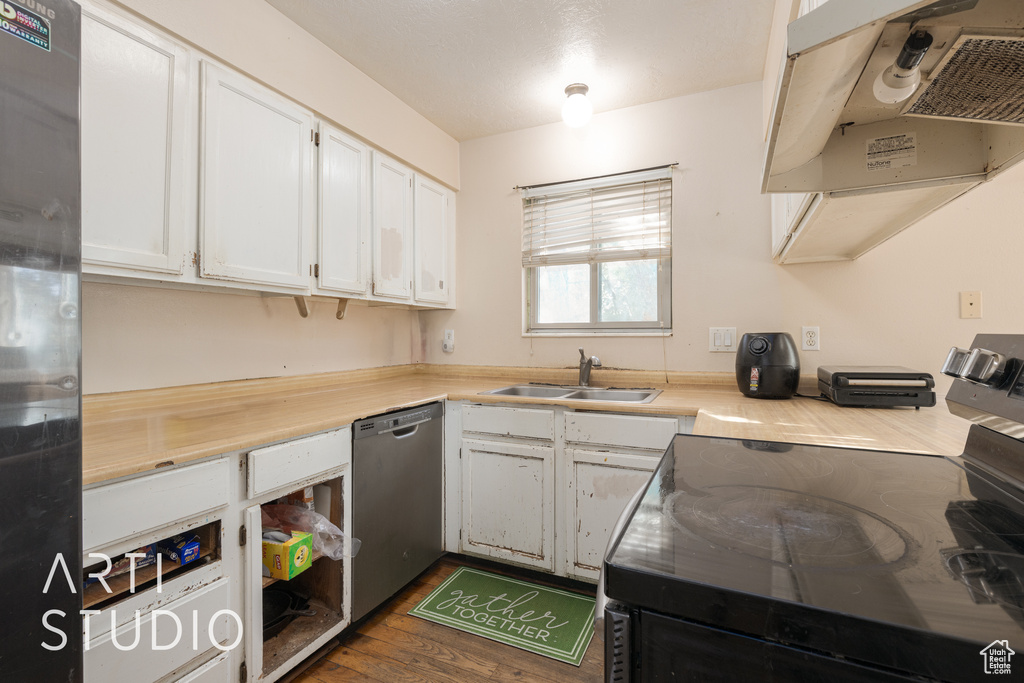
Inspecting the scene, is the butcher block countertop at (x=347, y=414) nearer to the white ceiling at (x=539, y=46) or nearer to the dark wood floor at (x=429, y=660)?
the dark wood floor at (x=429, y=660)

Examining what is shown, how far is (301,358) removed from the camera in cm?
219

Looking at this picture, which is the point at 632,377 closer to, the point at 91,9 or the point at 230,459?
the point at 230,459

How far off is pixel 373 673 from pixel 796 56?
196cm

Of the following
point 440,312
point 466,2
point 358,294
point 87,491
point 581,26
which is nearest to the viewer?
point 87,491

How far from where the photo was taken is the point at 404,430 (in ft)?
6.31

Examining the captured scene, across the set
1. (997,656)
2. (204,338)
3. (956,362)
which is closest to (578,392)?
(956,362)

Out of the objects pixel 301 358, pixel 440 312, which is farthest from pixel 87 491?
pixel 440 312

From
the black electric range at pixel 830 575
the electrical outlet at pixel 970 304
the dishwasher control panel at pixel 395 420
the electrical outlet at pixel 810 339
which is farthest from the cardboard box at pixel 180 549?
the electrical outlet at pixel 970 304

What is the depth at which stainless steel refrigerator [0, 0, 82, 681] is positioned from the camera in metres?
0.70

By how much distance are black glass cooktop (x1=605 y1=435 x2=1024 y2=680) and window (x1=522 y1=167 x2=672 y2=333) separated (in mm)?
1812

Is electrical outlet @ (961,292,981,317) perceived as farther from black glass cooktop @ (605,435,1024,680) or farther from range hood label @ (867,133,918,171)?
black glass cooktop @ (605,435,1024,680)

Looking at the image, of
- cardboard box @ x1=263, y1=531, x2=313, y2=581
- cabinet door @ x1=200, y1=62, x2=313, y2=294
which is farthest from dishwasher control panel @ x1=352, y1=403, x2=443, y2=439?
cabinet door @ x1=200, y1=62, x2=313, y2=294

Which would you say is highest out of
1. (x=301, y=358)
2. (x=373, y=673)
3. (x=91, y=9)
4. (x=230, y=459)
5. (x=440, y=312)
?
(x=91, y=9)

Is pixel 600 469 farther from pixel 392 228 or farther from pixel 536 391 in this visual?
pixel 392 228
